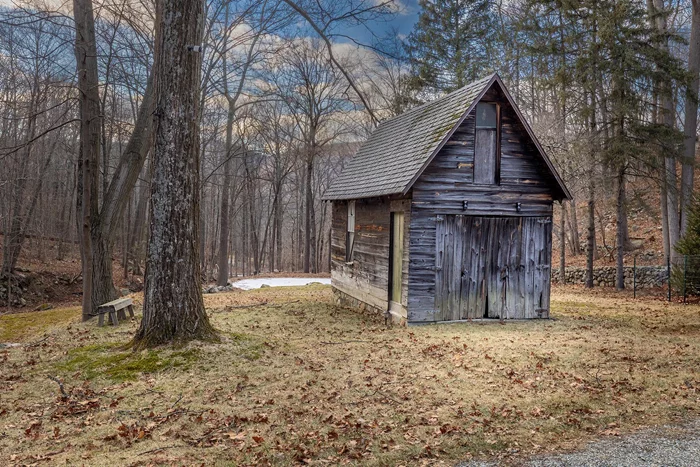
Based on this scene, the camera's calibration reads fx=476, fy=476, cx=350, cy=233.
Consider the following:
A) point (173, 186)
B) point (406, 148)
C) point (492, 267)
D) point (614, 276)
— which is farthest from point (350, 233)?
point (614, 276)

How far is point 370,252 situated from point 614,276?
1356 centimetres

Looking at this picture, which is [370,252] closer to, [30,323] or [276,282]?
[30,323]

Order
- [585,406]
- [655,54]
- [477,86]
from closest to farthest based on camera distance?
1. [585,406]
2. [477,86]
3. [655,54]

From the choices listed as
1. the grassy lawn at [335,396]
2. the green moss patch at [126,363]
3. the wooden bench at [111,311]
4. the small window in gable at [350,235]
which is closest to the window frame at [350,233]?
the small window in gable at [350,235]

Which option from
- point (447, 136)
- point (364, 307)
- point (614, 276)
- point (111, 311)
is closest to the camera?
point (111, 311)

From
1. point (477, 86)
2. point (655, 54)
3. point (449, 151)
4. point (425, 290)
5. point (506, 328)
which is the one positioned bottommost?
point (506, 328)

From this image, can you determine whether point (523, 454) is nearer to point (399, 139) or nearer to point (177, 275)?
point (177, 275)

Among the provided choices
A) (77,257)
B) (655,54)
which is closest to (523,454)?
(655,54)

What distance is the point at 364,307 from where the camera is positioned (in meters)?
14.3

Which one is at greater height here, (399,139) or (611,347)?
(399,139)

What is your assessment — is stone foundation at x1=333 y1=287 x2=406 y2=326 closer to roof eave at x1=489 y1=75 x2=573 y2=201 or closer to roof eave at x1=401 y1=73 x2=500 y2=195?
roof eave at x1=401 y1=73 x2=500 y2=195

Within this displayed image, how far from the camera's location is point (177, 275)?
7371 mm

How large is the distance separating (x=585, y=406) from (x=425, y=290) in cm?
576

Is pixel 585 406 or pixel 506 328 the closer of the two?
pixel 585 406
